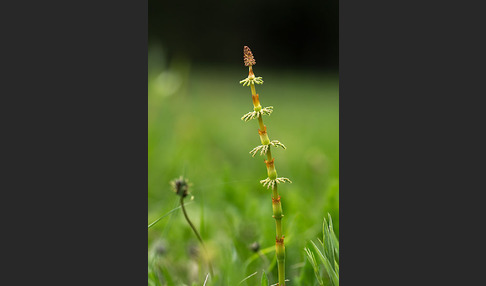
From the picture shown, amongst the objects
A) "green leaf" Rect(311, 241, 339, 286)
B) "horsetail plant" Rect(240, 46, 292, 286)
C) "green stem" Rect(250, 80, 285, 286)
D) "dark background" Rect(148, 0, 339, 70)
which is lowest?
"green leaf" Rect(311, 241, 339, 286)

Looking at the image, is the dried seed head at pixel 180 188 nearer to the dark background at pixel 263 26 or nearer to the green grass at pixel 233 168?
the green grass at pixel 233 168

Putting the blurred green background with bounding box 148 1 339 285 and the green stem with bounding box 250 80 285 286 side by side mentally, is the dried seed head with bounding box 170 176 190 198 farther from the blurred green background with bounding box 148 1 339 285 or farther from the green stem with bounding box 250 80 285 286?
the green stem with bounding box 250 80 285 286

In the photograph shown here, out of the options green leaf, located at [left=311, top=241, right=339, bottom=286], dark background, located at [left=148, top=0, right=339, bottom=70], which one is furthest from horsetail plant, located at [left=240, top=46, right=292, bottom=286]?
dark background, located at [left=148, top=0, right=339, bottom=70]

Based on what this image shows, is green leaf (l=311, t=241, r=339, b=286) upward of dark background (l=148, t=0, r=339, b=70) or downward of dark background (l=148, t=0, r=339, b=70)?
downward

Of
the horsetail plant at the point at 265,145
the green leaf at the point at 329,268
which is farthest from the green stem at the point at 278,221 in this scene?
the green leaf at the point at 329,268

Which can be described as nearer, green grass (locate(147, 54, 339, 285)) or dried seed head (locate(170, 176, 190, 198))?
dried seed head (locate(170, 176, 190, 198))

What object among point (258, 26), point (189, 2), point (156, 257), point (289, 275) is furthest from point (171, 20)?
point (289, 275)

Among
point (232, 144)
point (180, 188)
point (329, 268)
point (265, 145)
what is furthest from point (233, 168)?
point (265, 145)

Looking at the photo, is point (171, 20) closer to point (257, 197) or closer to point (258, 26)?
point (258, 26)

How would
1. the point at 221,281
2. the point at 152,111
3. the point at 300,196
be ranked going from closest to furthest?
1. the point at 221,281
2. the point at 300,196
3. the point at 152,111
